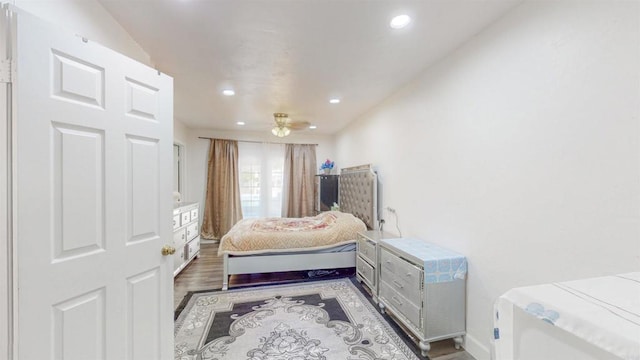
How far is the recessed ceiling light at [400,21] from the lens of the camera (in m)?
1.62

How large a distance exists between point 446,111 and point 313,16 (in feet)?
4.51

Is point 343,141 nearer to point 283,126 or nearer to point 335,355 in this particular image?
point 283,126

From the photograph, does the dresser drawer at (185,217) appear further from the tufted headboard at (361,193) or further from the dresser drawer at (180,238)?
the tufted headboard at (361,193)

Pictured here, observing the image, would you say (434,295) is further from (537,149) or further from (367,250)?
(537,149)

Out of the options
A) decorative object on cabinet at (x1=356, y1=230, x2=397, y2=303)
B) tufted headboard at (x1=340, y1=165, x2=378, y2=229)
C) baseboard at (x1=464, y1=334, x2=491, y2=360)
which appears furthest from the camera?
tufted headboard at (x1=340, y1=165, x2=378, y2=229)

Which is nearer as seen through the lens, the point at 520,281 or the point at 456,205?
the point at 520,281

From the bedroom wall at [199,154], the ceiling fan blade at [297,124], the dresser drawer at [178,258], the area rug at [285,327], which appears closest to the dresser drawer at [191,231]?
the dresser drawer at [178,258]

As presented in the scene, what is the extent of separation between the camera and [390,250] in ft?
7.79

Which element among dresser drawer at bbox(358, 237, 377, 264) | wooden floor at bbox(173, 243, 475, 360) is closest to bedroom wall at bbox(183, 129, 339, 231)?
wooden floor at bbox(173, 243, 475, 360)

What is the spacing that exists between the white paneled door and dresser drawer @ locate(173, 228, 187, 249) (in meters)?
2.00

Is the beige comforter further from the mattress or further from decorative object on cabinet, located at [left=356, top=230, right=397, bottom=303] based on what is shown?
decorative object on cabinet, located at [left=356, top=230, right=397, bottom=303]

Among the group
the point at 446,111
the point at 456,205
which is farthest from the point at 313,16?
the point at 456,205

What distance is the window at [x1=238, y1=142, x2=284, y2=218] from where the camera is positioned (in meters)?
5.33

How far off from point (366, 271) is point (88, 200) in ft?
8.74
